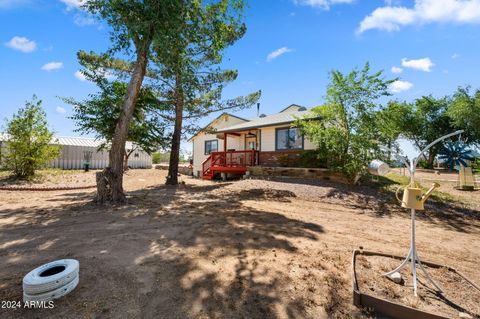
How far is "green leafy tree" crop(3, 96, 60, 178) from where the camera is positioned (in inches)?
491

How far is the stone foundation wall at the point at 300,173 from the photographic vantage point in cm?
1215

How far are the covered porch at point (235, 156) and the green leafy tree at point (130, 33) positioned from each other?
9097mm

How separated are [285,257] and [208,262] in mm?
1292

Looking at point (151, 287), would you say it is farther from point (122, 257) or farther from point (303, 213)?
point (303, 213)

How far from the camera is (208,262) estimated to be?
3.71 m

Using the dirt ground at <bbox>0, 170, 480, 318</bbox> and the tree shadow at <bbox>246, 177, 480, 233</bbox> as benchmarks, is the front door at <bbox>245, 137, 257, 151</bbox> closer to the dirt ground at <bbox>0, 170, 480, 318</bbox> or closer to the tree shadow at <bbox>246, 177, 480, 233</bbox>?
the tree shadow at <bbox>246, 177, 480, 233</bbox>

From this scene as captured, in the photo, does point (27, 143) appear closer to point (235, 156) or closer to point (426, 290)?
point (235, 156)

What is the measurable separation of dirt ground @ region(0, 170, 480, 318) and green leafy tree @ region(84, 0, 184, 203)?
109 cm

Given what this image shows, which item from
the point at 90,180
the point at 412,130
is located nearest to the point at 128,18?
the point at 90,180

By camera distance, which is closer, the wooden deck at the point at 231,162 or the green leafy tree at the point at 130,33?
the green leafy tree at the point at 130,33

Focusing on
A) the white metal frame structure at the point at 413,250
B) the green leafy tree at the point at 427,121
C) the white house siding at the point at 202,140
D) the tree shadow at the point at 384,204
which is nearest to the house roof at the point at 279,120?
the tree shadow at the point at 384,204

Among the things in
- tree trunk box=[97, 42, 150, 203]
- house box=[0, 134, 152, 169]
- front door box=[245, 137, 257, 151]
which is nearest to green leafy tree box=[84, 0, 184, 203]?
tree trunk box=[97, 42, 150, 203]

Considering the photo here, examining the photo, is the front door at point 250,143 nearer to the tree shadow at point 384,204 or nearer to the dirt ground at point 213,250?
the tree shadow at point 384,204

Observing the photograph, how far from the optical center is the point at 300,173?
13.2m
